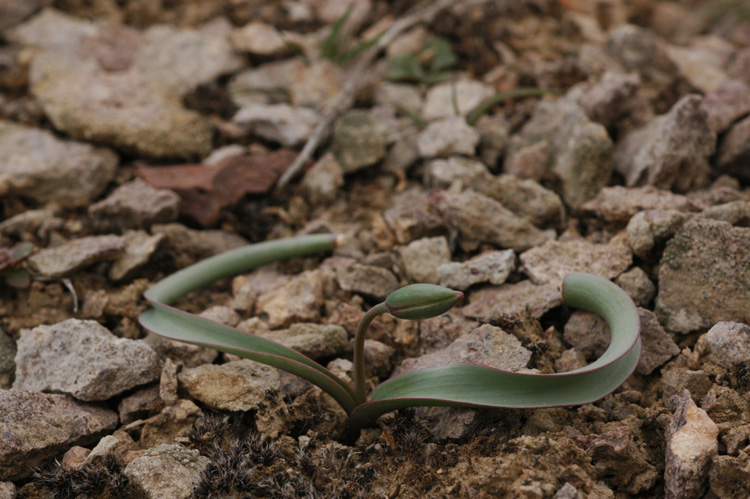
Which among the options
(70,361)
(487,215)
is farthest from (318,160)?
(70,361)

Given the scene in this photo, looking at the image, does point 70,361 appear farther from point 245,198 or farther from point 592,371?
point 592,371

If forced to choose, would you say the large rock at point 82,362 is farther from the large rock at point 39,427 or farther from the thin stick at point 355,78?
the thin stick at point 355,78

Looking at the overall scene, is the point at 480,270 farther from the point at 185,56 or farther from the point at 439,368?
the point at 185,56

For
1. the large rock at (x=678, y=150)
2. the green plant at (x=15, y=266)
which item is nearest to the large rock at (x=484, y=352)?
the large rock at (x=678, y=150)

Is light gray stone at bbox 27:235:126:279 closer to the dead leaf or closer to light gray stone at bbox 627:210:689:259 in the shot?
the dead leaf

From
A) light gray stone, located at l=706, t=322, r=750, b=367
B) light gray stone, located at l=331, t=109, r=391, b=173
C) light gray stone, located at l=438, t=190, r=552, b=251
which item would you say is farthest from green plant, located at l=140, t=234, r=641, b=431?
light gray stone, located at l=331, t=109, r=391, b=173

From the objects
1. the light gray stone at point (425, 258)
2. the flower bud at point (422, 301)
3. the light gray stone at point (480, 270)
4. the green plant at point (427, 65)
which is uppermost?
the flower bud at point (422, 301)

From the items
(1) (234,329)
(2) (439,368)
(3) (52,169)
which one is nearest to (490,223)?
(2) (439,368)

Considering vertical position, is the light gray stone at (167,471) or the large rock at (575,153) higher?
the large rock at (575,153)
